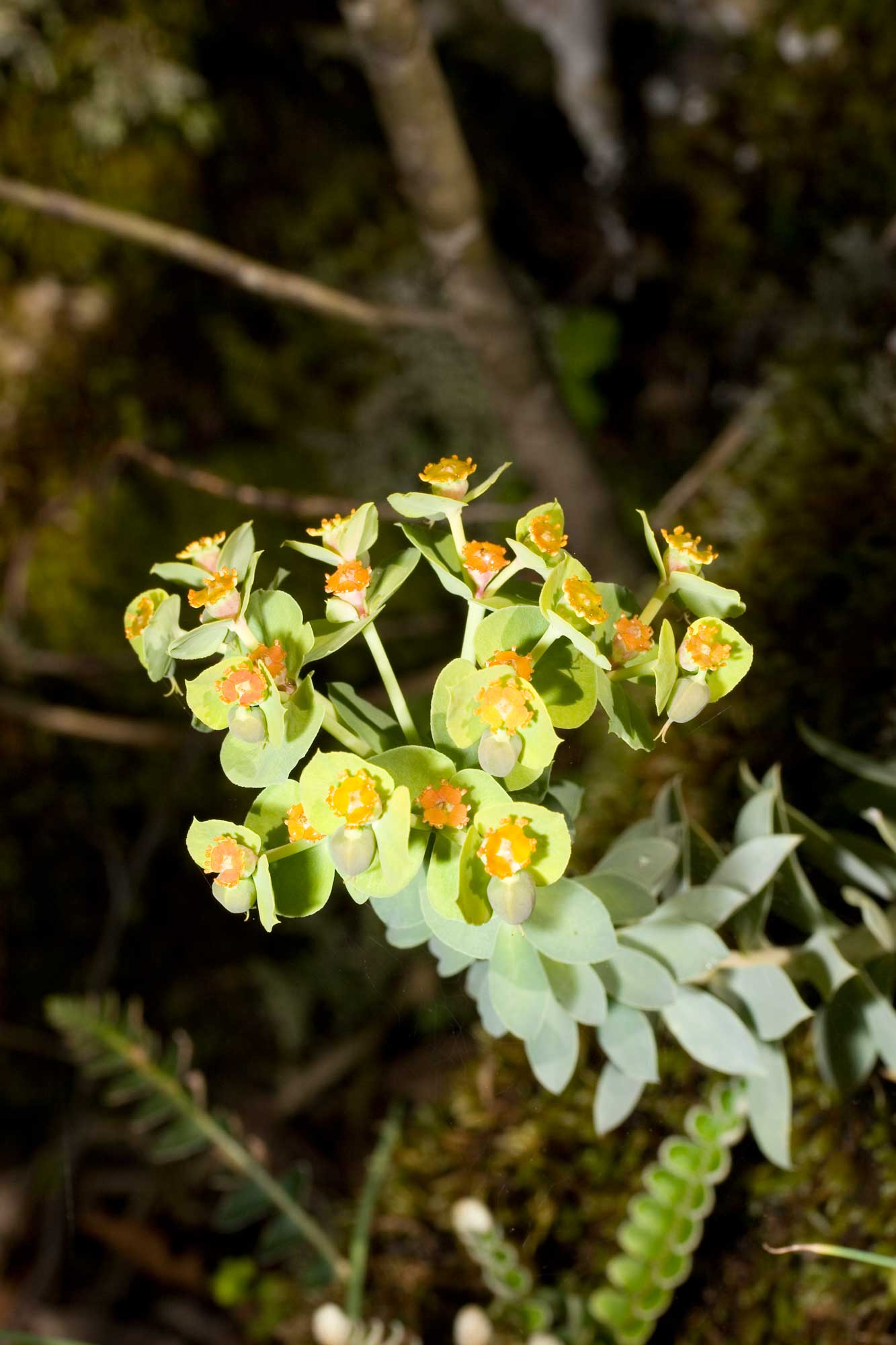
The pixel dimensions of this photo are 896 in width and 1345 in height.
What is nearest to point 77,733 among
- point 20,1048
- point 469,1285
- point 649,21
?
point 20,1048

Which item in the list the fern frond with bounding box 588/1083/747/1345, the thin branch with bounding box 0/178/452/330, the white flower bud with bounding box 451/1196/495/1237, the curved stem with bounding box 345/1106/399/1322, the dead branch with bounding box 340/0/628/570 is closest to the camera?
the fern frond with bounding box 588/1083/747/1345

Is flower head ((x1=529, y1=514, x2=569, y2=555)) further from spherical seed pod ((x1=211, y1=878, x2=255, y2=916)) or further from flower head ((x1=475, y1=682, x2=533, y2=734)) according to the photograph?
spherical seed pod ((x1=211, y1=878, x2=255, y2=916))

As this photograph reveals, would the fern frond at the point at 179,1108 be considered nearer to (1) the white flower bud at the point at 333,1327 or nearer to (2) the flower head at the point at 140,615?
(1) the white flower bud at the point at 333,1327

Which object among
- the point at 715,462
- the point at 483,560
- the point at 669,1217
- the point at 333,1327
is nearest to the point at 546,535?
the point at 483,560

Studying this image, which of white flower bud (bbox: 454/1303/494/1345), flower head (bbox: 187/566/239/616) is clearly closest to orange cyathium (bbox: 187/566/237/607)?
flower head (bbox: 187/566/239/616)

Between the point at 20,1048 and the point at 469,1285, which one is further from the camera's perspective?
the point at 20,1048

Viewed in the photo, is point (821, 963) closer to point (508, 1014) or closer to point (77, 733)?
point (508, 1014)
